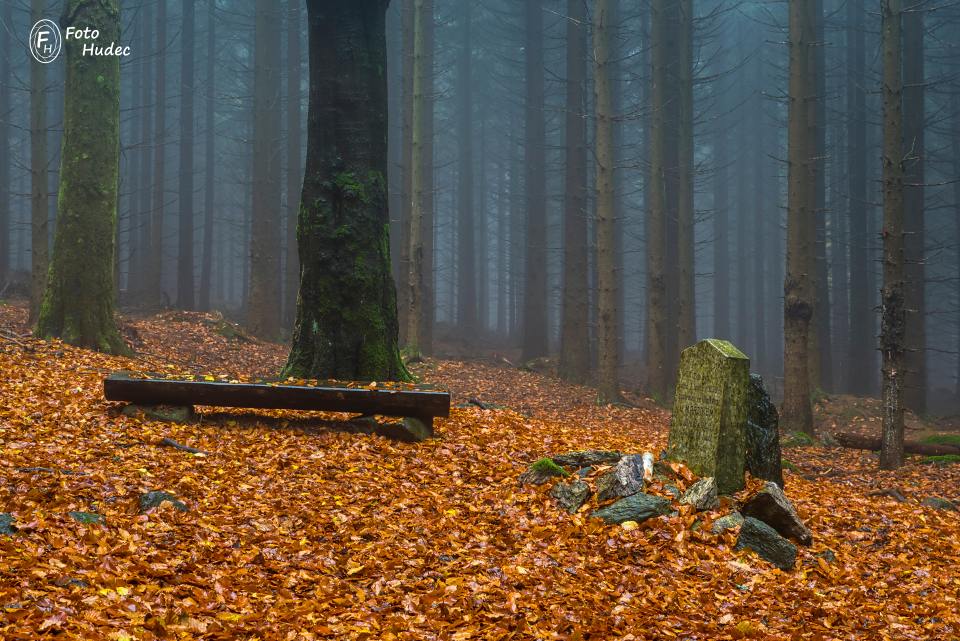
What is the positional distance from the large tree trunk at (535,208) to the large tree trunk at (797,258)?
9157mm

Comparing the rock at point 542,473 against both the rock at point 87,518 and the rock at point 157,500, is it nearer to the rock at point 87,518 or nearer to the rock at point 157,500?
the rock at point 157,500

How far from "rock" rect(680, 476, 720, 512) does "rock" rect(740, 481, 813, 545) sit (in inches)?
13.0

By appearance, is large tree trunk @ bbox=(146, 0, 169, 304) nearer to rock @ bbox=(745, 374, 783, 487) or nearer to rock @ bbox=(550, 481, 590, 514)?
rock @ bbox=(550, 481, 590, 514)

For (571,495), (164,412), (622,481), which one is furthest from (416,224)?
(622,481)

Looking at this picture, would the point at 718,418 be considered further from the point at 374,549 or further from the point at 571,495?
the point at 374,549

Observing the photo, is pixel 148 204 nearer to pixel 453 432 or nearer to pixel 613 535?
pixel 453 432

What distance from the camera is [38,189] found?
48.5ft

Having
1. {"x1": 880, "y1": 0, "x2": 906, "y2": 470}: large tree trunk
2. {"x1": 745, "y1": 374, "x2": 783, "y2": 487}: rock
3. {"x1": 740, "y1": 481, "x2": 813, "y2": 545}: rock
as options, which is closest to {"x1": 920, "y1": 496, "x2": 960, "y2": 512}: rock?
{"x1": 880, "y1": 0, "x2": 906, "y2": 470}: large tree trunk

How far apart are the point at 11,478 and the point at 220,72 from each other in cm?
3991

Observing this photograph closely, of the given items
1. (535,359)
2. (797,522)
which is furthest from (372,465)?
(535,359)

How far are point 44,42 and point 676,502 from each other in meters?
17.3

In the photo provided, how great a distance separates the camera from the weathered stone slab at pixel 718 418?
6824mm

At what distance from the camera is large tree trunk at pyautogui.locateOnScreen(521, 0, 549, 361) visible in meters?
22.2

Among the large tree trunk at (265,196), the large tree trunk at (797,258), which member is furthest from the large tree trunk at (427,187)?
the large tree trunk at (797,258)
